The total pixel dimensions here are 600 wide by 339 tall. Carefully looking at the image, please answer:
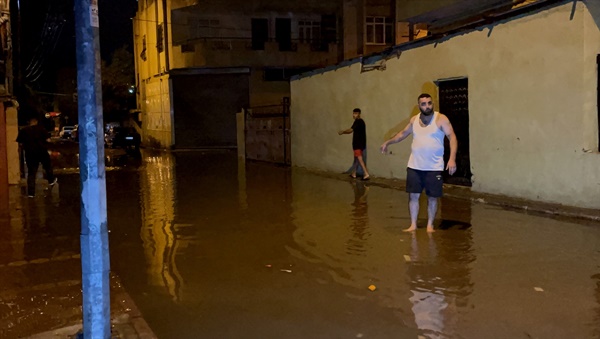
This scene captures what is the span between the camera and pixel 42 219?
10.5 metres

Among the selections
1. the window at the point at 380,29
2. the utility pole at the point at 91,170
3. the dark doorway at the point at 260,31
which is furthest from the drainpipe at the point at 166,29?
the utility pole at the point at 91,170

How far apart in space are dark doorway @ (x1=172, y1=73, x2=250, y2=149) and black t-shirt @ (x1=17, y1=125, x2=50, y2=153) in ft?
76.3

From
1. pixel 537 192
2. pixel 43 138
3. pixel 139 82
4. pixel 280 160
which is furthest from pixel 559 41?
pixel 139 82

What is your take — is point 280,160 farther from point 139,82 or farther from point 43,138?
point 139,82

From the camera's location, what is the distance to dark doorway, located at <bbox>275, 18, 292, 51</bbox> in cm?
3700

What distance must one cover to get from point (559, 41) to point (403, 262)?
4.88 m

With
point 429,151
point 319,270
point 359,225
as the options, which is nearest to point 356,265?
point 319,270

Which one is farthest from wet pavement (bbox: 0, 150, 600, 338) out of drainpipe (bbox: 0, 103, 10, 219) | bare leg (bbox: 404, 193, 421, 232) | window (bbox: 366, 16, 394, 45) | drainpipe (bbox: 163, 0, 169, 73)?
drainpipe (bbox: 163, 0, 169, 73)

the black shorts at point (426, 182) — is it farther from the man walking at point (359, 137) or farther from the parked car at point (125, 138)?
the parked car at point (125, 138)

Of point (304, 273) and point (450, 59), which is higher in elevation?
point (450, 59)

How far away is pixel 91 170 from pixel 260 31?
33796 mm

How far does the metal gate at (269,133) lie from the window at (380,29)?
47.2 feet

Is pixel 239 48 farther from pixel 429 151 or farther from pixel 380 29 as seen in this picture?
pixel 429 151

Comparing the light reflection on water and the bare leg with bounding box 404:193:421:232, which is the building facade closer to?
the light reflection on water
